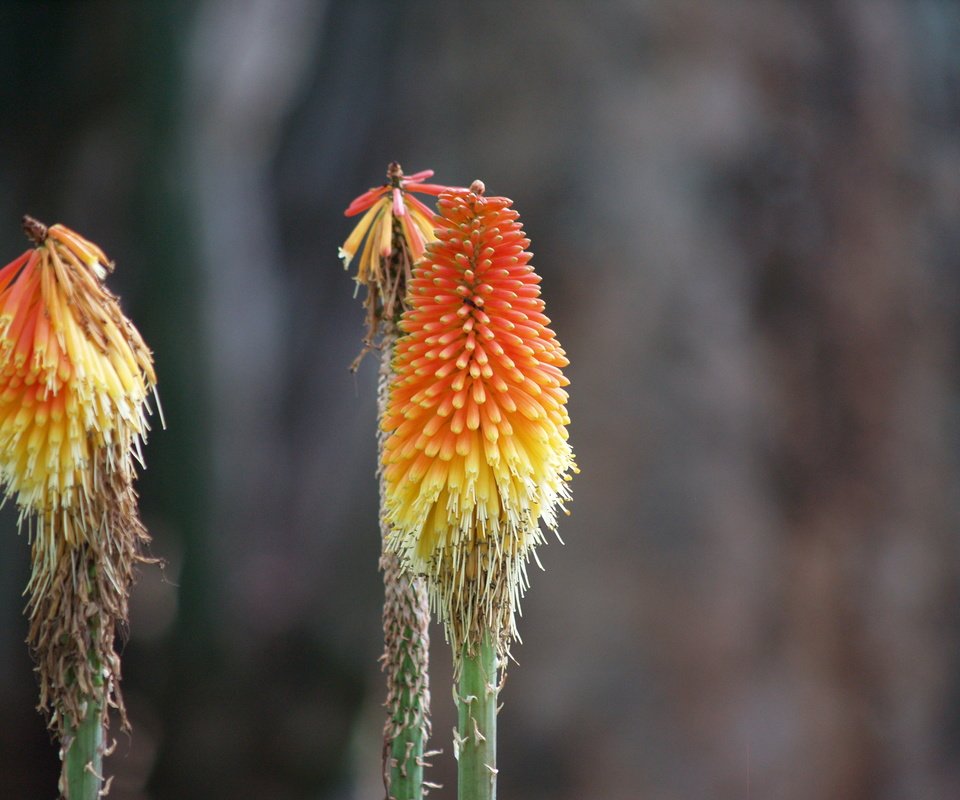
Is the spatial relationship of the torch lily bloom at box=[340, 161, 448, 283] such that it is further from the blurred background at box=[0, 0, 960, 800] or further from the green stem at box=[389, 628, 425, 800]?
the blurred background at box=[0, 0, 960, 800]

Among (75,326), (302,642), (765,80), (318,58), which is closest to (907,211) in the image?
(765,80)

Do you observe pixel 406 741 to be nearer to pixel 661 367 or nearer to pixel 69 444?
pixel 69 444

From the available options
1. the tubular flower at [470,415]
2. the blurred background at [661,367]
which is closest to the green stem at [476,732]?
the tubular flower at [470,415]

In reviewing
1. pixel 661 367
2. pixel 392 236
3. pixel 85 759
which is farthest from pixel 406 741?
pixel 661 367

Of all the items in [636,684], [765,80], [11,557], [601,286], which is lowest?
[636,684]

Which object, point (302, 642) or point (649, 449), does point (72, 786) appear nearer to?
point (302, 642)

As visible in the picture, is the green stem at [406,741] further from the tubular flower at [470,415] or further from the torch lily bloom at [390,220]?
the torch lily bloom at [390,220]

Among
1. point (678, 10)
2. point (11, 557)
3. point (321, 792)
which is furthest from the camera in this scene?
point (678, 10)
